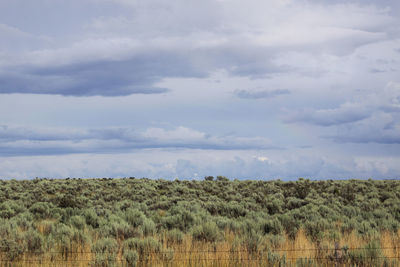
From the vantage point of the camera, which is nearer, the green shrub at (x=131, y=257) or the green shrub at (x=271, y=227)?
the green shrub at (x=131, y=257)

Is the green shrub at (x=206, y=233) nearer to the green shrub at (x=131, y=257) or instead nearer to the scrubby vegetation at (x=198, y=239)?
the scrubby vegetation at (x=198, y=239)

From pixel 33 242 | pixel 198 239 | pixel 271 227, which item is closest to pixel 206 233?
pixel 198 239

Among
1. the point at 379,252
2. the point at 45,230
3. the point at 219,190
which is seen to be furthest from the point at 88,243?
the point at 219,190

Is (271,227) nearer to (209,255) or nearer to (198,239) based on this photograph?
(198,239)

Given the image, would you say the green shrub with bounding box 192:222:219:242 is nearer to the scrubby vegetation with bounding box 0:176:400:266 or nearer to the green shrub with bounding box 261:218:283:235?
the scrubby vegetation with bounding box 0:176:400:266

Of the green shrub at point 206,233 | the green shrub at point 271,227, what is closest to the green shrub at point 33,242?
the green shrub at point 206,233

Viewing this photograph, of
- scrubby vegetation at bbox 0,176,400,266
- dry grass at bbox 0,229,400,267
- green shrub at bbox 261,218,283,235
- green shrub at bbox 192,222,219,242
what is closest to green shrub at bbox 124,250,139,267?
scrubby vegetation at bbox 0,176,400,266

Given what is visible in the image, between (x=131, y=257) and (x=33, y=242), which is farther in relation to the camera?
(x=33, y=242)

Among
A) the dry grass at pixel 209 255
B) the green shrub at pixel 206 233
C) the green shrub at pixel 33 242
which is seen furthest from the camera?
the green shrub at pixel 206 233

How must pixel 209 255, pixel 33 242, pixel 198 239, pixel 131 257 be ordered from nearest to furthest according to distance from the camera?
pixel 131 257 → pixel 209 255 → pixel 33 242 → pixel 198 239

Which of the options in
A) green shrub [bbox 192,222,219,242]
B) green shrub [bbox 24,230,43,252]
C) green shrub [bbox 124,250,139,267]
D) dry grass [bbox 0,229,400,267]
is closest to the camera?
dry grass [bbox 0,229,400,267]

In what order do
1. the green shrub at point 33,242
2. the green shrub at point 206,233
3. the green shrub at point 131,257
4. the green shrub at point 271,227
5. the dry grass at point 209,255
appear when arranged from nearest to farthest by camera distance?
the dry grass at point 209,255, the green shrub at point 131,257, the green shrub at point 33,242, the green shrub at point 206,233, the green shrub at point 271,227

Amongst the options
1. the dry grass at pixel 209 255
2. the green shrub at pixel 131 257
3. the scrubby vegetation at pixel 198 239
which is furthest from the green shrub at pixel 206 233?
the green shrub at pixel 131 257

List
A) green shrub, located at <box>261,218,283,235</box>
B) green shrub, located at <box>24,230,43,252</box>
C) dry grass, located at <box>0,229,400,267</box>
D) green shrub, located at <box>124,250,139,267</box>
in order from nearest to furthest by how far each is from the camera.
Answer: dry grass, located at <box>0,229,400,267</box>, green shrub, located at <box>124,250,139,267</box>, green shrub, located at <box>24,230,43,252</box>, green shrub, located at <box>261,218,283,235</box>
